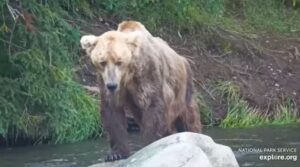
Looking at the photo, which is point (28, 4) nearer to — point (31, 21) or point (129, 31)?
point (31, 21)

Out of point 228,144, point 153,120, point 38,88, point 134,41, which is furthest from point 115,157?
point 38,88

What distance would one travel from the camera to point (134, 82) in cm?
655

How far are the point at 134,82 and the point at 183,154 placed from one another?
32.5 inches

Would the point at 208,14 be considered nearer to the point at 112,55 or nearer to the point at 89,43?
the point at 89,43

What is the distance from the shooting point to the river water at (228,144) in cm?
856

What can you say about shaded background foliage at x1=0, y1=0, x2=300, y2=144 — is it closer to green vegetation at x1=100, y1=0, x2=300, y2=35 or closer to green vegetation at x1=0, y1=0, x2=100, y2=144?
green vegetation at x1=0, y1=0, x2=100, y2=144

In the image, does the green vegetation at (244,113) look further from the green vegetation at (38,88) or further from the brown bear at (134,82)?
the brown bear at (134,82)

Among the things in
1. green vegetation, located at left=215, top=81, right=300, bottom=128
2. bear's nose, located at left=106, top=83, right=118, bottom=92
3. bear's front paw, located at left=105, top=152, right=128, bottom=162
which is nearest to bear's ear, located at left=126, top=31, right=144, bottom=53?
bear's nose, located at left=106, top=83, right=118, bottom=92

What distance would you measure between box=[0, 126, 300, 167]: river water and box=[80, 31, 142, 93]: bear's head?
217cm

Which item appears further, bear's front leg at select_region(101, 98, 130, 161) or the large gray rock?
bear's front leg at select_region(101, 98, 130, 161)

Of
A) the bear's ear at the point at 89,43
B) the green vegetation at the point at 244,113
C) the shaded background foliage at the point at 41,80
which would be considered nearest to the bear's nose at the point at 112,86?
the bear's ear at the point at 89,43

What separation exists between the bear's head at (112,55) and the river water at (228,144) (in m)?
2.17

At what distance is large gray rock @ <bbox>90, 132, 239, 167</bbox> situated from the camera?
591cm

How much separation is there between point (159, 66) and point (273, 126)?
4.49 meters
